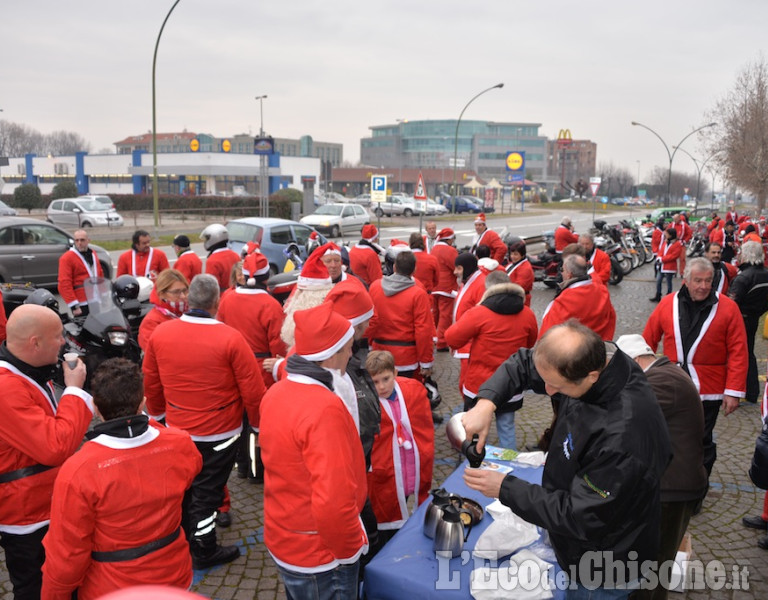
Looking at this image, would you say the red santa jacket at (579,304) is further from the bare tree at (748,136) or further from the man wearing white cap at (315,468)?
the bare tree at (748,136)

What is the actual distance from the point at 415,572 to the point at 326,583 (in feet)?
1.36

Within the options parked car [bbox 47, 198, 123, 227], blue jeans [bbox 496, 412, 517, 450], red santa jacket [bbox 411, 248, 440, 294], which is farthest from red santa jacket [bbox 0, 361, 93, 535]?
parked car [bbox 47, 198, 123, 227]

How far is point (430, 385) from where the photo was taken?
7.41 metres

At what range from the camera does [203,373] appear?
13.6 ft

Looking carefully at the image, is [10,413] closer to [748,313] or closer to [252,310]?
[252,310]

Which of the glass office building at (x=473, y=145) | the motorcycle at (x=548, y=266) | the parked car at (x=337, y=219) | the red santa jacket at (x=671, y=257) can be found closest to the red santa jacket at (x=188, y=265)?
the motorcycle at (x=548, y=266)

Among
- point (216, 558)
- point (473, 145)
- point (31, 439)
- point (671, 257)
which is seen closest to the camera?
point (31, 439)

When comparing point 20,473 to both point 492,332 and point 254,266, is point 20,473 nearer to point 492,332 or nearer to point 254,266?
point 254,266

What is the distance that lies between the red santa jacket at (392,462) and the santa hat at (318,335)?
39.5 inches

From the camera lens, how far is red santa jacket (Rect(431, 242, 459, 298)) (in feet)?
32.1

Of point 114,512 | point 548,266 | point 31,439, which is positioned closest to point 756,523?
point 114,512

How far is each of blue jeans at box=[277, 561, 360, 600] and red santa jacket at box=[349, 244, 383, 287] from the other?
21.1 feet

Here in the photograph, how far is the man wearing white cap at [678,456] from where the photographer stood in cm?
326

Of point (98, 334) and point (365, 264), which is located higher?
point (365, 264)
